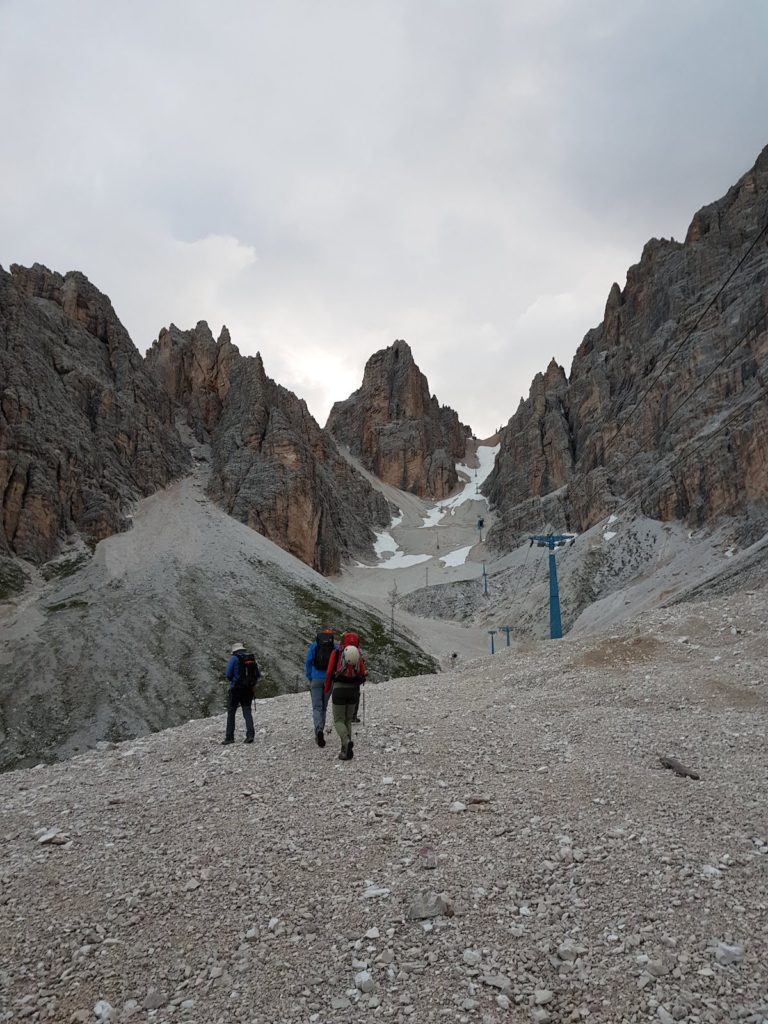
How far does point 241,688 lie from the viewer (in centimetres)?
1278

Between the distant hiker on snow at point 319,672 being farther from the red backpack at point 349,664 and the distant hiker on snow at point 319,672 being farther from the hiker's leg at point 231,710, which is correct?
the hiker's leg at point 231,710

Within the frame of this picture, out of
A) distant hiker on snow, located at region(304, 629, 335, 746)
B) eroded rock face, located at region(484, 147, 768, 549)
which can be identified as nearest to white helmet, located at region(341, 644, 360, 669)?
distant hiker on snow, located at region(304, 629, 335, 746)

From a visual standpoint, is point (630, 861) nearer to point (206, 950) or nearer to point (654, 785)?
point (654, 785)

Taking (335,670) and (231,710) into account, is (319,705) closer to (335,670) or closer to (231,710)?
(335,670)

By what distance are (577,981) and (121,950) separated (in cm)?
406

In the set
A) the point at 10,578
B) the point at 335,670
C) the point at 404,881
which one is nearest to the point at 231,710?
the point at 335,670

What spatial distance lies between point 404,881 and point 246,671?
25.4 ft

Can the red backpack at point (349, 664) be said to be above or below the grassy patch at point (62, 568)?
below

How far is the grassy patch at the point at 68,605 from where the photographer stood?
59000mm

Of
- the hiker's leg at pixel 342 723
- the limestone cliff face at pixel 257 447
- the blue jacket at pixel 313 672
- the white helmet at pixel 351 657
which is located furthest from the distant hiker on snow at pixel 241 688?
the limestone cliff face at pixel 257 447

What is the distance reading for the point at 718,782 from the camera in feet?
27.3

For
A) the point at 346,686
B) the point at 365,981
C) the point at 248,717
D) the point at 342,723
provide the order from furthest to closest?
the point at 248,717 < the point at 346,686 < the point at 342,723 < the point at 365,981

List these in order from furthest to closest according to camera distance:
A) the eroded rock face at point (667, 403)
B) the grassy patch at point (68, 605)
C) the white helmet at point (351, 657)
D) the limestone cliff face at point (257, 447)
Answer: the limestone cliff face at point (257, 447)
the eroded rock face at point (667, 403)
the grassy patch at point (68, 605)
the white helmet at point (351, 657)

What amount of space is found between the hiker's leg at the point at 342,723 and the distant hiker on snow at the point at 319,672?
0.90m
